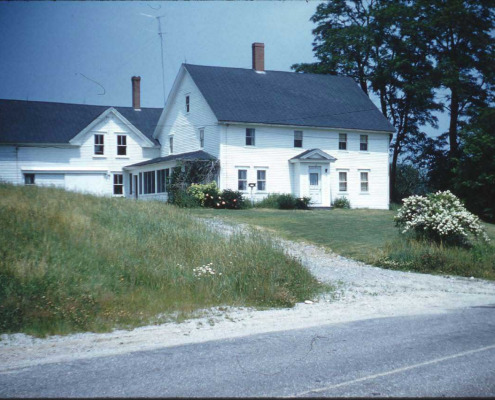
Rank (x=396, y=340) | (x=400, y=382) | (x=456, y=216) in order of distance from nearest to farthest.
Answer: (x=400, y=382) < (x=396, y=340) < (x=456, y=216)

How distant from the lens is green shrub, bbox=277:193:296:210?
110 feet

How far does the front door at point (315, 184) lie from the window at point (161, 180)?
957 centimetres

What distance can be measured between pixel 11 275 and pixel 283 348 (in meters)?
5.10

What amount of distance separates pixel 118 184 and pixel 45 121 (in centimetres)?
700

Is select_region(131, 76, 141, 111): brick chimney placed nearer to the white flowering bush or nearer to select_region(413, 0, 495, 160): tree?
select_region(413, 0, 495, 160): tree

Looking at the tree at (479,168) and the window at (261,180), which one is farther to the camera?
the window at (261,180)

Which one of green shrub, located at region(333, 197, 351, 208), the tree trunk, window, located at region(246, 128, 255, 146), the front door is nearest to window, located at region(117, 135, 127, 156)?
window, located at region(246, 128, 255, 146)

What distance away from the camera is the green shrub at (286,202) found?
33.6m

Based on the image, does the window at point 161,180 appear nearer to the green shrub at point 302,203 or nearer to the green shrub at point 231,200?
the green shrub at point 231,200

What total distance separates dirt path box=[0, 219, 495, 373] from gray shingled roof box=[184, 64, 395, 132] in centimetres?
2086

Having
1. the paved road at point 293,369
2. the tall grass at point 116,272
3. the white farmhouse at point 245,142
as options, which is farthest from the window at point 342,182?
the paved road at point 293,369

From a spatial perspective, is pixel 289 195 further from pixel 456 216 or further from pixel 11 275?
pixel 11 275

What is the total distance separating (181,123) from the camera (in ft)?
129

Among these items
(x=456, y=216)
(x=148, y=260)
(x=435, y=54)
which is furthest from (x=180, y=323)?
(x=435, y=54)
